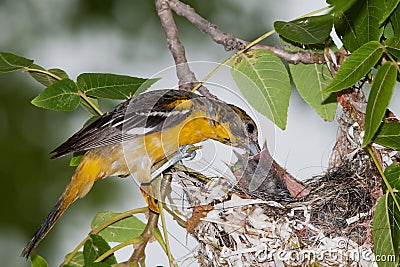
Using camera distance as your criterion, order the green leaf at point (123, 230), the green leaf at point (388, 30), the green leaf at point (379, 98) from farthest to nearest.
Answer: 1. the green leaf at point (123, 230)
2. the green leaf at point (388, 30)
3. the green leaf at point (379, 98)

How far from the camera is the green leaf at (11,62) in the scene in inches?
65.9

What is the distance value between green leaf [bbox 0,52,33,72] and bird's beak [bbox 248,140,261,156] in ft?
2.00

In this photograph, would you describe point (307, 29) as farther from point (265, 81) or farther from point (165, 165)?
point (165, 165)

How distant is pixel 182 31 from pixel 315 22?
3.32 metres

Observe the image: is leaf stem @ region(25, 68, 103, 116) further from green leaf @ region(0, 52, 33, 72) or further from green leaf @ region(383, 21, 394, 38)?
green leaf @ region(383, 21, 394, 38)

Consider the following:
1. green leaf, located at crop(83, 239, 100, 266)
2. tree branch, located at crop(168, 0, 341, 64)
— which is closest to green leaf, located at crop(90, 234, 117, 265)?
green leaf, located at crop(83, 239, 100, 266)

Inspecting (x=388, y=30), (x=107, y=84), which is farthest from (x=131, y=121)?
(x=388, y=30)

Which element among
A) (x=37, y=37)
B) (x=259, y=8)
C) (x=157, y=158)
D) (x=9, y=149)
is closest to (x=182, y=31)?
(x=259, y=8)

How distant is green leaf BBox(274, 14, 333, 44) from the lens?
55.9 inches

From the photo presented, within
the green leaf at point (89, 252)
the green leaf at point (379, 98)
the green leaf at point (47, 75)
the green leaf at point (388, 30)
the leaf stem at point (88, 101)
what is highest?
the green leaf at point (47, 75)

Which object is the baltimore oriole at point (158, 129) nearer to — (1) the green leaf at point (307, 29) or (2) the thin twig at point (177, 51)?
(2) the thin twig at point (177, 51)

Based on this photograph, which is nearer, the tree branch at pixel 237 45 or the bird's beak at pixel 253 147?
the tree branch at pixel 237 45

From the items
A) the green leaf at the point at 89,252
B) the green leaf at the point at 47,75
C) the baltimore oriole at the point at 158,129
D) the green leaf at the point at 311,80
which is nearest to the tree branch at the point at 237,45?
the green leaf at the point at 311,80

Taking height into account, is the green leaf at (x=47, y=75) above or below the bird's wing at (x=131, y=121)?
above
